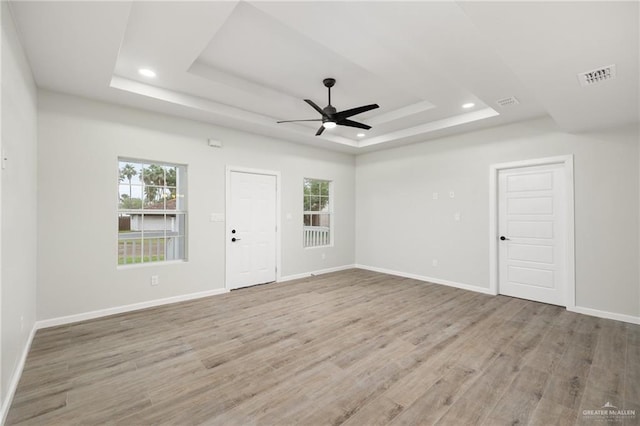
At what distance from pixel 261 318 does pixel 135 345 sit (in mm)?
1310

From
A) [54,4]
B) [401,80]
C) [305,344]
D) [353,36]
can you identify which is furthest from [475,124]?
[54,4]

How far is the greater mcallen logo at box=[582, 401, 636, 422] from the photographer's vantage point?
1881 mm

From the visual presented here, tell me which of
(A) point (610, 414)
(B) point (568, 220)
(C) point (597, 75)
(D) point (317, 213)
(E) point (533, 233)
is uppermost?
(C) point (597, 75)

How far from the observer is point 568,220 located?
3.96m

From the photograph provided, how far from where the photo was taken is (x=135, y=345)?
9.34ft

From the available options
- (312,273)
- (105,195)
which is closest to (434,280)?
(312,273)

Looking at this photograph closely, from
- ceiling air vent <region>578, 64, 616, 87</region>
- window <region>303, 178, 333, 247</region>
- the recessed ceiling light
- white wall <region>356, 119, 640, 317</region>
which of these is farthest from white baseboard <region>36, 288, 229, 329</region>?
ceiling air vent <region>578, 64, 616, 87</region>

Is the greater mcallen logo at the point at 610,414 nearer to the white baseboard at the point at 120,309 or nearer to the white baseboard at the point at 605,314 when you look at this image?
the white baseboard at the point at 605,314

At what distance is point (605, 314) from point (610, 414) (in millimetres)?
2463

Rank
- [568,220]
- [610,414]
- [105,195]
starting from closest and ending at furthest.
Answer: [610,414]
[105,195]
[568,220]

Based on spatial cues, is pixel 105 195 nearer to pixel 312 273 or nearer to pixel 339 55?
pixel 339 55

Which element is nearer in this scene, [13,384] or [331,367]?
[13,384]

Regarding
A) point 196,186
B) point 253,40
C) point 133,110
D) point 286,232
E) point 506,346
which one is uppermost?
point 253,40

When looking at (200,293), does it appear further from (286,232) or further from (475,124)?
(475,124)
